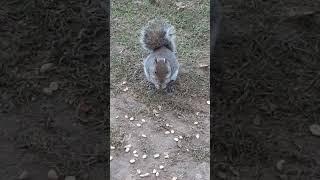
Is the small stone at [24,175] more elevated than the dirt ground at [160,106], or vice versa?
the dirt ground at [160,106]

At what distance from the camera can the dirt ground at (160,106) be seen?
13.0 feet

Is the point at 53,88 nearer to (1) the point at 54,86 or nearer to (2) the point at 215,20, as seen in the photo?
(1) the point at 54,86

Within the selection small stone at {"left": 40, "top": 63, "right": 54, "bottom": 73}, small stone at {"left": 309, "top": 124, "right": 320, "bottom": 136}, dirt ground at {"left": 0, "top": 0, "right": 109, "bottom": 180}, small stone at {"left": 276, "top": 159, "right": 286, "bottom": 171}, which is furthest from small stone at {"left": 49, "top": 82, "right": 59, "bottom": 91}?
small stone at {"left": 309, "top": 124, "right": 320, "bottom": 136}

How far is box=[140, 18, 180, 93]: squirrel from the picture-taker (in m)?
4.62

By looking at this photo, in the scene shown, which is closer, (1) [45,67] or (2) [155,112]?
(2) [155,112]

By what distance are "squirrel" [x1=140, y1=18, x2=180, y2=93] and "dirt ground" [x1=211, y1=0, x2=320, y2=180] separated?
38 centimetres

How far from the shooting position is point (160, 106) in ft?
15.0

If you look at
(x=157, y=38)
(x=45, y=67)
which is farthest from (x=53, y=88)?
(x=157, y=38)

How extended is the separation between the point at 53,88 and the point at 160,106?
34.3 inches

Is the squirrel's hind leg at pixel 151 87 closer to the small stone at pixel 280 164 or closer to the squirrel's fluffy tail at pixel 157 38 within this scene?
the squirrel's fluffy tail at pixel 157 38

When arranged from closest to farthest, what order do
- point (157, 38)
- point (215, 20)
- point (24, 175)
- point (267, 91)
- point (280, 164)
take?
point (24, 175) → point (280, 164) → point (267, 91) → point (157, 38) → point (215, 20)

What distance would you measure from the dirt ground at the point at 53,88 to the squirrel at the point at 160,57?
38cm

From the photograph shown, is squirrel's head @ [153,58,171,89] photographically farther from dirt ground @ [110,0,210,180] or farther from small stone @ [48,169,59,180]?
small stone @ [48,169,59,180]

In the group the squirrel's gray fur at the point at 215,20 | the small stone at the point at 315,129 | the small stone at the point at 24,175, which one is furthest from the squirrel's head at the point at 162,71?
the small stone at the point at 24,175
